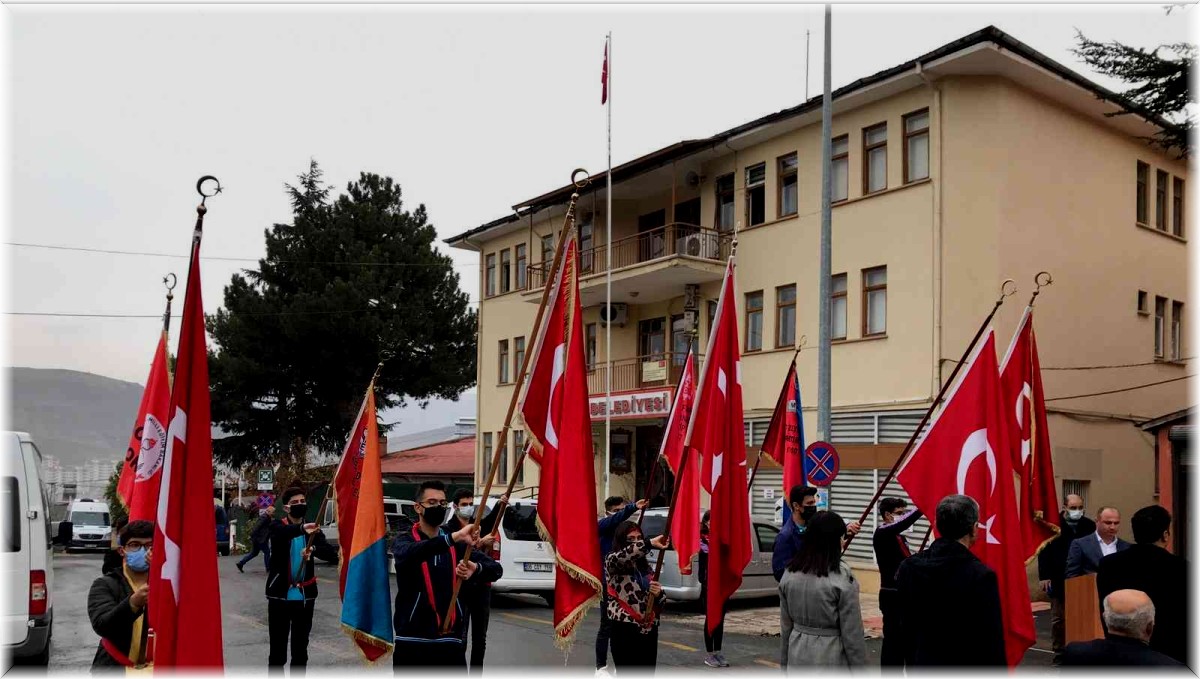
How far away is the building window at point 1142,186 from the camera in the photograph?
24750mm

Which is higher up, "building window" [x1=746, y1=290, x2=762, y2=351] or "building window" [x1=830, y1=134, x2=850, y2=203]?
"building window" [x1=830, y1=134, x2=850, y2=203]

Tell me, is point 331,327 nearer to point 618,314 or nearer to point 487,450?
point 487,450

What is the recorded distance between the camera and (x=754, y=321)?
1022 inches

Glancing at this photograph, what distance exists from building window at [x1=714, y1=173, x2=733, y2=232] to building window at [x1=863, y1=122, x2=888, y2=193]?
14.2 feet

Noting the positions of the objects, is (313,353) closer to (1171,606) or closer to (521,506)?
(521,506)

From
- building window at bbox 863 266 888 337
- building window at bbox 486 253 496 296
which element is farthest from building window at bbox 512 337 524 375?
building window at bbox 863 266 888 337

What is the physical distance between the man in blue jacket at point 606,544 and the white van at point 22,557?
16.0 feet

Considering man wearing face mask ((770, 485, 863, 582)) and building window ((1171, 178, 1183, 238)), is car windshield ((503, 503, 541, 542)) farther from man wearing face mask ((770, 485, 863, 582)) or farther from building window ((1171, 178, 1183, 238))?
building window ((1171, 178, 1183, 238))

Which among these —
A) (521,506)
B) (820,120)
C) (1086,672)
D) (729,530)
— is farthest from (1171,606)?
(820,120)

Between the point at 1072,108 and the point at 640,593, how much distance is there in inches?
724

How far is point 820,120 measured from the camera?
24.0m

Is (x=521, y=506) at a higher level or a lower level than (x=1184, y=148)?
lower

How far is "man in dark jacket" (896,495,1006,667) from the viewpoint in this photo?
5957mm

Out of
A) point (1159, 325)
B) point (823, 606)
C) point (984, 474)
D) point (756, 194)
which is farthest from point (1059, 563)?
point (756, 194)
